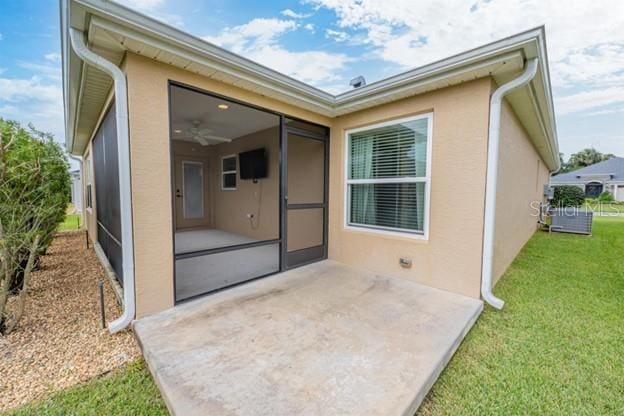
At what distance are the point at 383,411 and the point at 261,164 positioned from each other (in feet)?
19.3

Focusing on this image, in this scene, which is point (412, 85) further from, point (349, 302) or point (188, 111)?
point (188, 111)

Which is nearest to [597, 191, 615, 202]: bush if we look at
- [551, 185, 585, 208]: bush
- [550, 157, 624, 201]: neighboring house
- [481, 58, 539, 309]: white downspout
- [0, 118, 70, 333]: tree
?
[550, 157, 624, 201]: neighboring house

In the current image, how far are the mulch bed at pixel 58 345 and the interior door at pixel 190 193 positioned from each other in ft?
15.7

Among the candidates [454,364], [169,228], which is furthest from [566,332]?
[169,228]

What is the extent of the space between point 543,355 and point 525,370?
0.35 m

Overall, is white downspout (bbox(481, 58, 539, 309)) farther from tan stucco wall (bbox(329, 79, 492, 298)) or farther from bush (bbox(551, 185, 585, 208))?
bush (bbox(551, 185, 585, 208))

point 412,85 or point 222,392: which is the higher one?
point 412,85

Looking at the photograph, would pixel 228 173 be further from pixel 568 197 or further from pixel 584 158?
pixel 584 158

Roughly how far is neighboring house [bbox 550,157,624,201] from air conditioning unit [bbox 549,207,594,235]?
57.9 ft

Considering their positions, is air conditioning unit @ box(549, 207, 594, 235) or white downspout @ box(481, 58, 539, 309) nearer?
white downspout @ box(481, 58, 539, 309)

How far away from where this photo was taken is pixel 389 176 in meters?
4.05

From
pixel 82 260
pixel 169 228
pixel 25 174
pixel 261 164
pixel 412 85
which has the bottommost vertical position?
pixel 82 260

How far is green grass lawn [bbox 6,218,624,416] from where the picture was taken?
5.58 ft

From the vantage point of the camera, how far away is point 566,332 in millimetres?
2602
